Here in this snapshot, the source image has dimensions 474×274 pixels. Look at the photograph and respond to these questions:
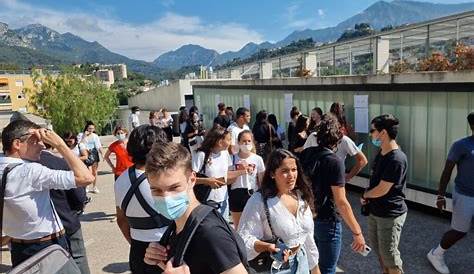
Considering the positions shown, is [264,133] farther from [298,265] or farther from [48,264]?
[48,264]

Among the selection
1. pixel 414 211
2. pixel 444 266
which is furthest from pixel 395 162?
pixel 414 211

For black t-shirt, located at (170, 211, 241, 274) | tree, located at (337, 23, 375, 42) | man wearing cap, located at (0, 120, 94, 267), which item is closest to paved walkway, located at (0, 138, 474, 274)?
man wearing cap, located at (0, 120, 94, 267)

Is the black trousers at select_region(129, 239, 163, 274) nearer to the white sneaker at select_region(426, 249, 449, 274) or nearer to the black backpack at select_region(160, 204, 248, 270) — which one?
the black backpack at select_region(160, 204, 248, 270)

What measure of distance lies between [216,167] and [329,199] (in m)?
1.69

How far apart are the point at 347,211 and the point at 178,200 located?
197 centimetres

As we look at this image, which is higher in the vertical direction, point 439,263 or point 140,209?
point 140,209

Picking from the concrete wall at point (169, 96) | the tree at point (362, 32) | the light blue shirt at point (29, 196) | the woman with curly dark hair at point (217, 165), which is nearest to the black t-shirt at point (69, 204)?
the light blue shirt at point (29, 196)

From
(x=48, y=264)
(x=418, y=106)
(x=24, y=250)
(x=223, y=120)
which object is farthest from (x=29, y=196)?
(x=223, y=120)

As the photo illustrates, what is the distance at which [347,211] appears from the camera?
10.7 feet

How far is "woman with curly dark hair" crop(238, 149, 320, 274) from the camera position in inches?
105

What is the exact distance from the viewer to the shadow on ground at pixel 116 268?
16.4ft

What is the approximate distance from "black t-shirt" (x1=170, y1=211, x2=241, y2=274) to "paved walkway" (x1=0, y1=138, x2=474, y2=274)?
357 centimetres

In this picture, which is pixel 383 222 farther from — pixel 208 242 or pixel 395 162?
pixel 208 242

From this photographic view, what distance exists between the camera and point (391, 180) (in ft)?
11.9
